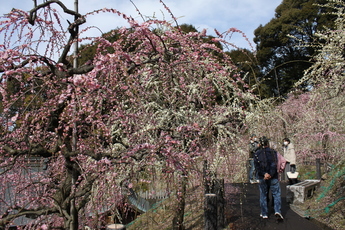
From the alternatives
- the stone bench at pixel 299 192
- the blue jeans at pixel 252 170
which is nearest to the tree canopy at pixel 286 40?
the blue jeans at pixel 252 170

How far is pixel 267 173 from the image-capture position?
271 inches

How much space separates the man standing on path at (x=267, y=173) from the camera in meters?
6.88

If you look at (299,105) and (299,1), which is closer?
(299,105)

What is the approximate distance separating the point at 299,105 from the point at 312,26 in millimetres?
7188

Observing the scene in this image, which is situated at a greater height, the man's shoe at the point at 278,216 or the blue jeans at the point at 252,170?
the blue jeans at the point at 252,170

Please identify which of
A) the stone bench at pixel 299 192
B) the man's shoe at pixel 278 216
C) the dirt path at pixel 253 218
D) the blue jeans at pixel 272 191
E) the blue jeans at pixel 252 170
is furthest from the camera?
the blue jeans at pixel 252 170

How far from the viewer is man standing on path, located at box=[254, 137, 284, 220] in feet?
22.6

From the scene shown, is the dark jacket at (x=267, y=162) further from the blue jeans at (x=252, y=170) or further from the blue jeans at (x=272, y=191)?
the blue jeans at (x=252, y=170)

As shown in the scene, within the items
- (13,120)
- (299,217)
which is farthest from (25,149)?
(299,217)

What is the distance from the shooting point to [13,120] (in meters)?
3.19

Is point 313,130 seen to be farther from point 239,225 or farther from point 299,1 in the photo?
point 299,1

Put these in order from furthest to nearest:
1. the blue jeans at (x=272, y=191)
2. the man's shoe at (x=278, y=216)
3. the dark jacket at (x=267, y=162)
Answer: the man's shoe at (x=278, y=216) < the blue jeans at (x=272, y=191) < the dark jacket at (x=267, y=162)

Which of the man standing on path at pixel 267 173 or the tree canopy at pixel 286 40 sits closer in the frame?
the man standing on path at pixel 267 173

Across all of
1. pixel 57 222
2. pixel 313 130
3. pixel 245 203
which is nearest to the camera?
pixel 57 222
